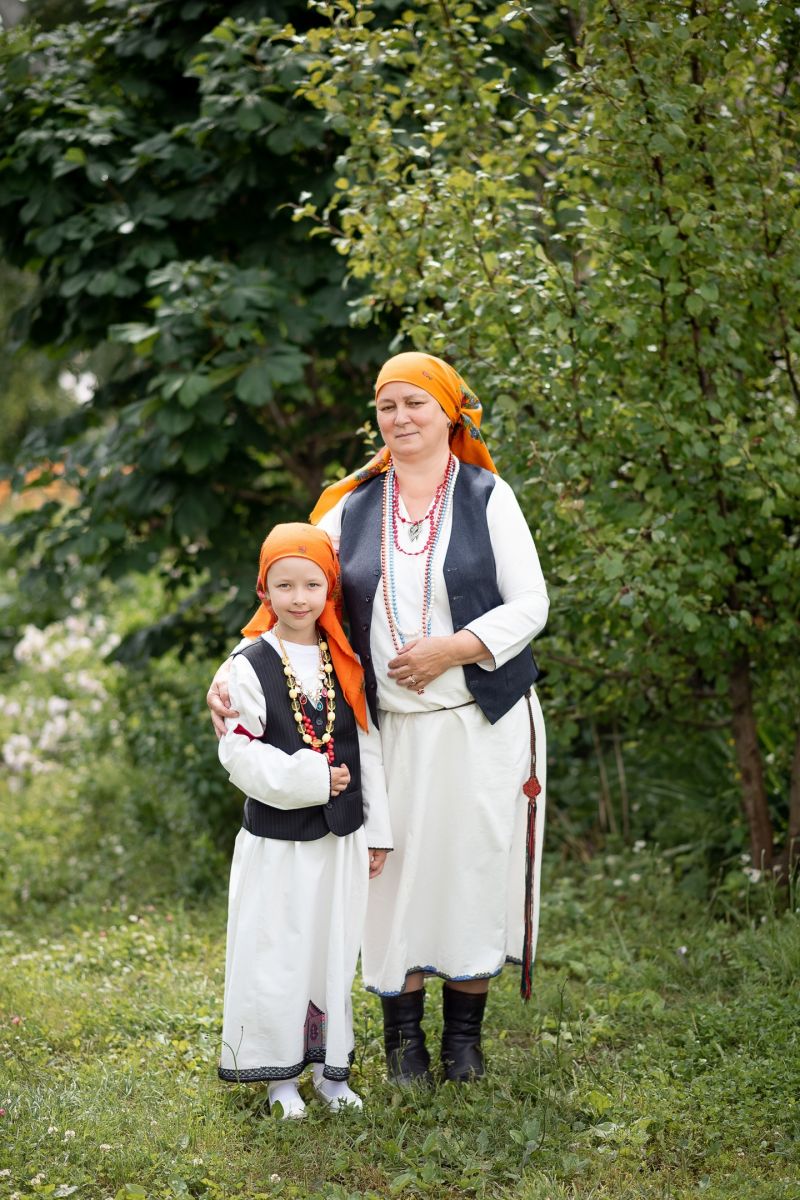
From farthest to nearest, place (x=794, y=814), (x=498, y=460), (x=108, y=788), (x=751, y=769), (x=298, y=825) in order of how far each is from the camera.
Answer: (x=108, y=788) < (x=751, y=769) < (x=794, y=814) < (x=498, y=460) < (x=298, y=825)

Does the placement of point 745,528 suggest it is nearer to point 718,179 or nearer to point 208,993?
point 718,179

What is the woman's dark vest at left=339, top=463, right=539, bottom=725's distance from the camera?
3184 millimetres

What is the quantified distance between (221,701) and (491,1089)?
1295 mm

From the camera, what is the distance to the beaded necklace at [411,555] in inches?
126

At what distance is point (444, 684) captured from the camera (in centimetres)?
320

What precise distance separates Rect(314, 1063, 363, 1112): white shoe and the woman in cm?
15

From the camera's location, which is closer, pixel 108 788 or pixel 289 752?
pixel 289 752

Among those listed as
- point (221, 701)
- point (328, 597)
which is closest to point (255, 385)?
point (328, 597)

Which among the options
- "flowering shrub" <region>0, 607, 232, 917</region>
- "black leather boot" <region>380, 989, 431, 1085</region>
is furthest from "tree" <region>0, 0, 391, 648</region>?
"black leather boot" <region>380, 989, 431, 1085</region>

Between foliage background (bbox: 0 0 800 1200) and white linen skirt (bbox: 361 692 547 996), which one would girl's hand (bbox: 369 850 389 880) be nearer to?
white linen skirt (bbox: 361 692 547 996)

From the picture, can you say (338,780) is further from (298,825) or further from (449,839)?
(449,839)

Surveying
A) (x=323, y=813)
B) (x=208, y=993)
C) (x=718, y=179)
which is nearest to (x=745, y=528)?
(x=718, y=179)

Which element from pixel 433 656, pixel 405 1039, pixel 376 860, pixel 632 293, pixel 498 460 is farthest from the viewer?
pixel 498 460

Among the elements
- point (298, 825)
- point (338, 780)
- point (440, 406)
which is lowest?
point (298, 825)
